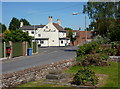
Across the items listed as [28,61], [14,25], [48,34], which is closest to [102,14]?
[28,61]

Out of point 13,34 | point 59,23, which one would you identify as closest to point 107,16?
point 13,34

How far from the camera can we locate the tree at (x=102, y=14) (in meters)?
36.6

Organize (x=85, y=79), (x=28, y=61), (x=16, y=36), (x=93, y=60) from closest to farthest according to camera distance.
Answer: (x=85, y=79)
(x=93, y=60)
(x=28, y=61)
(x=16, y=36)

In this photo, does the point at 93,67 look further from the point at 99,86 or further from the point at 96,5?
the point at 96,5

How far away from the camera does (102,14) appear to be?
37562mm

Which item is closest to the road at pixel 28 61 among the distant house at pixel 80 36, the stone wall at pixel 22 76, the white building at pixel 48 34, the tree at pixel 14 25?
the stone wall at pixel 22 76

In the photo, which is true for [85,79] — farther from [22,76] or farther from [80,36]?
[80,36]

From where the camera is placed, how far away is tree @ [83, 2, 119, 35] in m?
36.6

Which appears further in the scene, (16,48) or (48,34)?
A: (48,34)

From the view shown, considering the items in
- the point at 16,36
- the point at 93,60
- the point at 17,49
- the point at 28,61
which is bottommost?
the point at 28,61

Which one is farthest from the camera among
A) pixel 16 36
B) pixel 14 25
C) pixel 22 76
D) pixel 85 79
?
pixel 14 25

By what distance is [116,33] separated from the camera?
24609mm

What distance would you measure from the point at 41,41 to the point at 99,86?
209 ft

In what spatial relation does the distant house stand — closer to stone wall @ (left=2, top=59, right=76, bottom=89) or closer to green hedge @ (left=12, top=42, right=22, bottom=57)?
green hedge @ (left=12, top=42, right=22, bottom=57)
